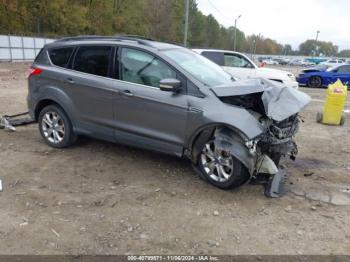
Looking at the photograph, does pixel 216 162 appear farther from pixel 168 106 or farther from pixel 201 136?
pixel 168 106

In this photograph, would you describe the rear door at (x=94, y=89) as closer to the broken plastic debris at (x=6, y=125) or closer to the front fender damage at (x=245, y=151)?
the front fender damage at (x=245, y=151)

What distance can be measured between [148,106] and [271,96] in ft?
5.32

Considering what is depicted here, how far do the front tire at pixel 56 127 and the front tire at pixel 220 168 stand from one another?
230 cm

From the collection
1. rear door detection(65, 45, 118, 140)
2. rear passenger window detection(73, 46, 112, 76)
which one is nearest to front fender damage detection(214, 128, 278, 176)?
rear door detection(65, 45, 118, 140)

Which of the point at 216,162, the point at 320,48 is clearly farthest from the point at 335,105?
the point at 320,48

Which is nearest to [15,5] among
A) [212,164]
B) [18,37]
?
[18,37]

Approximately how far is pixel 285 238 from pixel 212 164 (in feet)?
4.57

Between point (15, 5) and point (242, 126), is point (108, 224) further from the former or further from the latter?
point (15, 5)

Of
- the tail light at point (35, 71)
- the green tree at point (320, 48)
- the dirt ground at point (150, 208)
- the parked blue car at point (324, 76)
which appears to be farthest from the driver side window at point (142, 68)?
the green tree at point (320, 48)

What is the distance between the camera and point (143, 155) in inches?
233

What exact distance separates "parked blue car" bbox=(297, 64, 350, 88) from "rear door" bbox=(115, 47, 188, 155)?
16.9 meters

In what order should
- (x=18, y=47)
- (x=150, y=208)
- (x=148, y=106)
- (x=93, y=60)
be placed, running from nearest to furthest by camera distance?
(x=150, y=208) < (x=148, y=106) < (x=93, y=60) < (x=18, y=47)

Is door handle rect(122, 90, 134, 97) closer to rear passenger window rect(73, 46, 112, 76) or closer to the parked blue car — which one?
rear passenger window rect(73, 46, 112, 76)

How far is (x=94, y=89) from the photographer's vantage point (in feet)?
18.2
